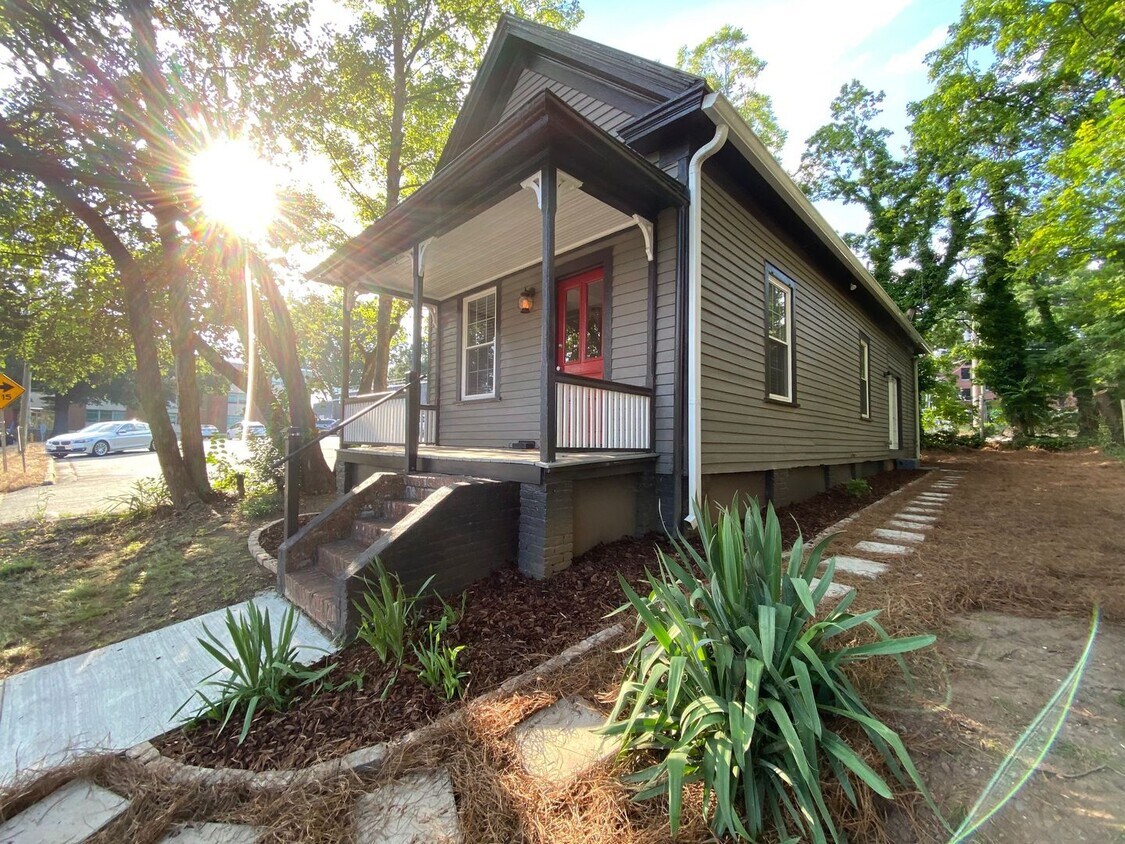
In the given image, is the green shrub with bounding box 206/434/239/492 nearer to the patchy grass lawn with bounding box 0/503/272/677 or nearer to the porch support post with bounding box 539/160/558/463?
the patchy grass lawn with bounding box 0/503/272/677

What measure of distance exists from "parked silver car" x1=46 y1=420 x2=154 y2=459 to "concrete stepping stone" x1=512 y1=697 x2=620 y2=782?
2049cm

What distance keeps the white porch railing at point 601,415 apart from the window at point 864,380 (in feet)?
23.4

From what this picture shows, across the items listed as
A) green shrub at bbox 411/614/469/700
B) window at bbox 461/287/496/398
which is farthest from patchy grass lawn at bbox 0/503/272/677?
window at bbox 461/287/496/398

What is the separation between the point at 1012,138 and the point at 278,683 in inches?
848

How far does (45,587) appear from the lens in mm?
4035

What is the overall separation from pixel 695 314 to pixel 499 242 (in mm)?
2503

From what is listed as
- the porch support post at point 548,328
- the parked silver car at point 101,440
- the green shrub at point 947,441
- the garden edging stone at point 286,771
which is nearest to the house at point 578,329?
the porch support post at point 548,328

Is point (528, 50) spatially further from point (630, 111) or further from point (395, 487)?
point (395, 487)

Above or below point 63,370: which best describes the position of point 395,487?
below

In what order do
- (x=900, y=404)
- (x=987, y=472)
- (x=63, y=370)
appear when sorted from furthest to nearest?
(x=900, y=404) → (x=63, y=370) → (x=987, y=472)

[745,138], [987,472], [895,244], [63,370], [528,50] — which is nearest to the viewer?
[745,138]

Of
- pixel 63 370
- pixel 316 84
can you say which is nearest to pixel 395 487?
pixel 316 84

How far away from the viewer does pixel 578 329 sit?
18.8ft

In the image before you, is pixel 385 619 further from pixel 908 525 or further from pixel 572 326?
pixel 908 525
